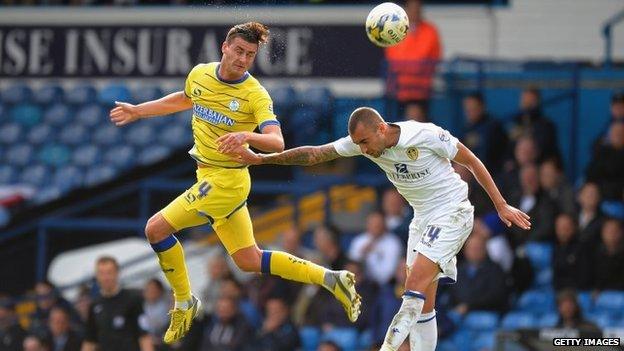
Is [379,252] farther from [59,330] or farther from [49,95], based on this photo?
[49,95]

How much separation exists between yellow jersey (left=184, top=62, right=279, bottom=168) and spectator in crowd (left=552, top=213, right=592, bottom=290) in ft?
19.4

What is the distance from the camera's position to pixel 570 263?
1709 centimetres

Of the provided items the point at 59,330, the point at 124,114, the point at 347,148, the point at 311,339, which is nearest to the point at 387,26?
the point at 347,148

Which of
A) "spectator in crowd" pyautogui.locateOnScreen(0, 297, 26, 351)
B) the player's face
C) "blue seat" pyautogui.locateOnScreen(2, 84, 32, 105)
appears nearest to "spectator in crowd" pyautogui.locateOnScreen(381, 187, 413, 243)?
"spectator in crowd" pyautogui.locateOnScreen(0, 297, 26, 351)

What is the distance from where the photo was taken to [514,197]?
17844 mm

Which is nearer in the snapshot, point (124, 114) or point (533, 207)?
point (124, 114)

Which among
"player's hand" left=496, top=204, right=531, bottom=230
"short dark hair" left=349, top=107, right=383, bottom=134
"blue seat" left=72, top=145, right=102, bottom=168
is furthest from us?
"blue seat" left=72, top=145, right=102, bottom=168

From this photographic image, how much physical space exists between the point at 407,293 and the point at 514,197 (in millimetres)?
6166

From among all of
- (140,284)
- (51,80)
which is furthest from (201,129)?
(51,80)

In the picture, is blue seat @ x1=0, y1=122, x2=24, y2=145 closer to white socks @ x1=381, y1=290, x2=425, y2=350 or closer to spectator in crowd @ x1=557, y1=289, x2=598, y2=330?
spectator in crowd @ x1=557, y1=289, x2=598, y2=330

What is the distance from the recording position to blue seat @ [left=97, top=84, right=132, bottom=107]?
22.2 m

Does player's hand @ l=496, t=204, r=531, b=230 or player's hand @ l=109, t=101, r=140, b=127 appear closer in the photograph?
player's hand @ l=496, t=204, r=531, b=230

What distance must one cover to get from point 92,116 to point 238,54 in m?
10.8

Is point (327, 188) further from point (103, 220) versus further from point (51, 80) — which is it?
point (51, 80)
